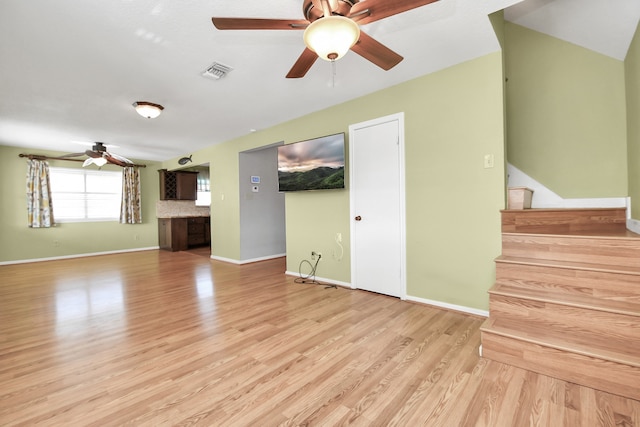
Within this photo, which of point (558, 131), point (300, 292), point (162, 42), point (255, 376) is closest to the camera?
point (255, 376)

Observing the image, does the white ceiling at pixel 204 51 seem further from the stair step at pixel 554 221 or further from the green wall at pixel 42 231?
the green wall at pixel 42 231

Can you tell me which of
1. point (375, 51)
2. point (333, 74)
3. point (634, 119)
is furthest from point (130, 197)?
point (634, 119)

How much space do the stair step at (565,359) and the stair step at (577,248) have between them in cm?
68

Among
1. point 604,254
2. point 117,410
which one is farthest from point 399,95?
point 117,410

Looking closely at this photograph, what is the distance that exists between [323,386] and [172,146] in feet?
19.6

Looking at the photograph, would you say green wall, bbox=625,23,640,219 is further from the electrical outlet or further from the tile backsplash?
the tile backsplash

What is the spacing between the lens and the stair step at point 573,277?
1806 millimetres

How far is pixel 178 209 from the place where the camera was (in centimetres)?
830

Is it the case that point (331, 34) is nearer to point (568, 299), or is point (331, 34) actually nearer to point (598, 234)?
point (568, 299)

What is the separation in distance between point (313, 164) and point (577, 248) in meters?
2.86

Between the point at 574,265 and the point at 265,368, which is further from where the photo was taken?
the point at 574,265

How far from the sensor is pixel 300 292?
356 centimetres

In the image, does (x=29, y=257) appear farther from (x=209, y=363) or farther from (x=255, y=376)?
(x=255, y=376)

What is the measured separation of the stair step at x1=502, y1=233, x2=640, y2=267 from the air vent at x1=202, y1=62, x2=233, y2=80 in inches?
119
